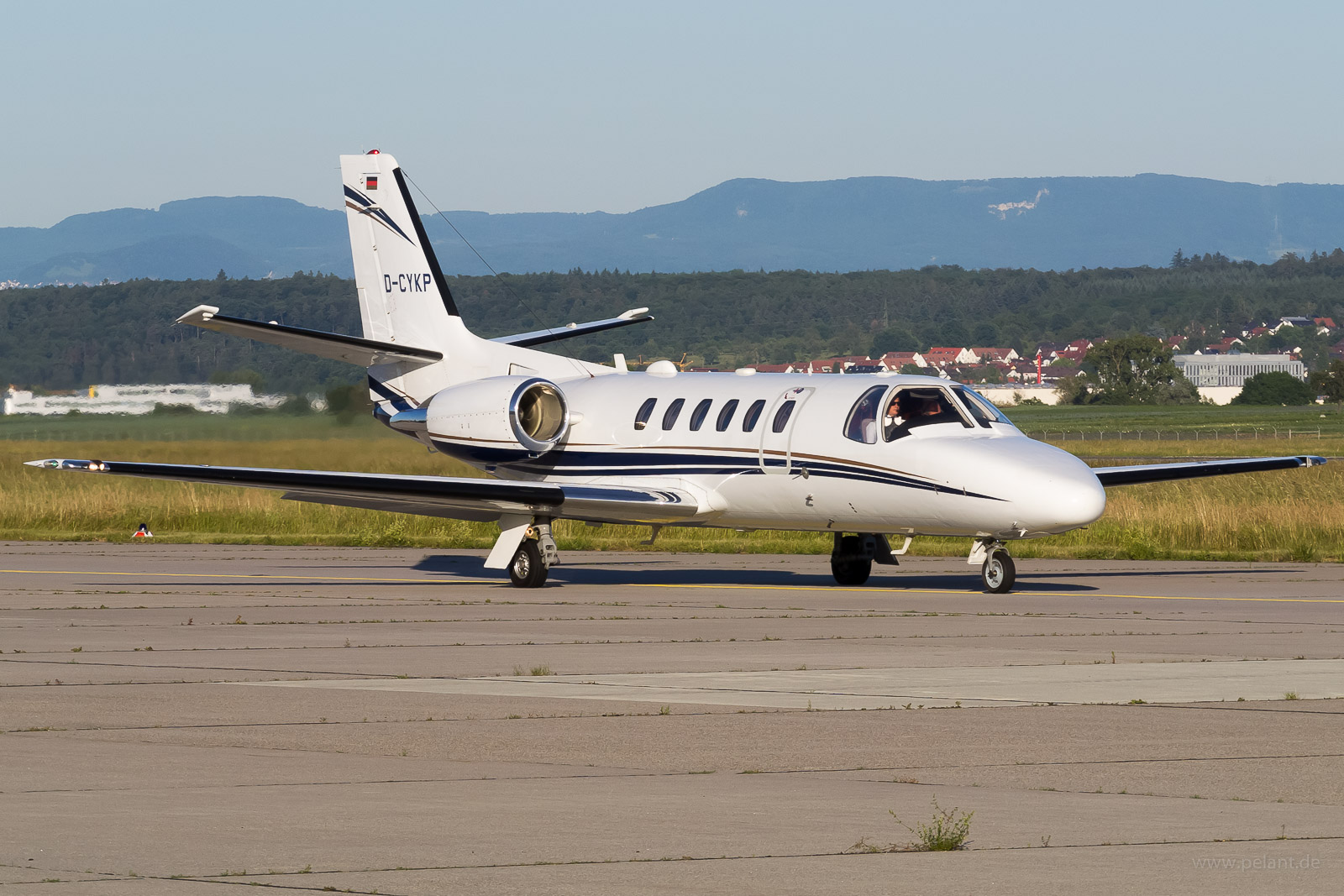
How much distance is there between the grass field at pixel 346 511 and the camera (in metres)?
30.8

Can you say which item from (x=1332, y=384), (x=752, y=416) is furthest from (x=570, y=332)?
(x=1332, y=384)

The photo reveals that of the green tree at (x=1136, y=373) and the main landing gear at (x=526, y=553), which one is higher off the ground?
the main landing gear at (x=526, y=553)

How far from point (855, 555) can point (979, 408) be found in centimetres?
318

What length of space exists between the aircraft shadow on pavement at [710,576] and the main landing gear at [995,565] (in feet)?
3.51

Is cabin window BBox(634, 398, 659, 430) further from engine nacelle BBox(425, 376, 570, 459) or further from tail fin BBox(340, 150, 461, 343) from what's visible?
tail fin BBox(340, 150, 461, 343)

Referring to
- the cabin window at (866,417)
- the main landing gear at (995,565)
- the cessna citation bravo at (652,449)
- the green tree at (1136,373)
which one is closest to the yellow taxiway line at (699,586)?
the main landing gear at (995,565)

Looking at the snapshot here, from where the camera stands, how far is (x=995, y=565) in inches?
870

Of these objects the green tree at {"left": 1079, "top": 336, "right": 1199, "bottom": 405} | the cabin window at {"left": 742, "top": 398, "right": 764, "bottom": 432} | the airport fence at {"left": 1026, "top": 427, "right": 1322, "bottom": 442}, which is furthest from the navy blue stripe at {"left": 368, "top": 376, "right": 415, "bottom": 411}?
the green tree at {"left": 1079, "top": 336, "right": 1199, "bottom": 405}

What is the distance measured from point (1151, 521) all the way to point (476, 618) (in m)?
16.4

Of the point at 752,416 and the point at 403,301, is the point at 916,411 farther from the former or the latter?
the point at 403,301

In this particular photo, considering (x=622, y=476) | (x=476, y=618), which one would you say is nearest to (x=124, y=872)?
(x=476, y=618)

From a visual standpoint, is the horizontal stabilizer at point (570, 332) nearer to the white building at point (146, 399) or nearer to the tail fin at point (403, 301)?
the tail fin at point (403, 301)

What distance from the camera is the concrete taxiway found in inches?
283

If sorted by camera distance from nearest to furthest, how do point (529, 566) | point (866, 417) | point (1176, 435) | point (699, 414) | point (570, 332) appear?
1. point (866, 417)
2. point (529, 566)
3. point (699, 414)
4. point (570, 332)
5. point (1176, 435)
